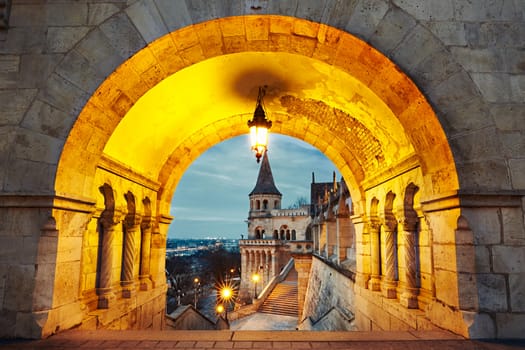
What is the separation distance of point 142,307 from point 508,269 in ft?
19.2

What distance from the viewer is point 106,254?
17.3 feet

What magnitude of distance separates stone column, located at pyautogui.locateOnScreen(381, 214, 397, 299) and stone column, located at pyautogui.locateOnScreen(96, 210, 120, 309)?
4592 millimetres

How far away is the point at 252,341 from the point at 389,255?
347cm

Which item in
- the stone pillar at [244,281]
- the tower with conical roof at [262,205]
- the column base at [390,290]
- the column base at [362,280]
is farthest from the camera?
the tower with conical roof at [262,205]

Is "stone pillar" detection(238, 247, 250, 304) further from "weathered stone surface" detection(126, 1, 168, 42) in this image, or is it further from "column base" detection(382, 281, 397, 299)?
"weathered stone surface" detection(126, 1, 168, 42)

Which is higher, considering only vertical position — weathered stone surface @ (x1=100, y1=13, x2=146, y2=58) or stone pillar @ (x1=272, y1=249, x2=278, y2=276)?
weathered stone surface @ (x1=100, y1=13, x2=146, y2=58)

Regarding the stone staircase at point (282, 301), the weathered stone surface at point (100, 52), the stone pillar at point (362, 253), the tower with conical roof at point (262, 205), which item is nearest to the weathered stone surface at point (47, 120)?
the weathered stone surface at point (100, 52)

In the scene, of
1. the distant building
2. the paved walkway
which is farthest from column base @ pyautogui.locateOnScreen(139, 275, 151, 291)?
the distant building

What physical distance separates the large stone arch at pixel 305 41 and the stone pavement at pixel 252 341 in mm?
213

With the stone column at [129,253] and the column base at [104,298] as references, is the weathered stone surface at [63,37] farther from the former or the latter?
the column base at [104,298]

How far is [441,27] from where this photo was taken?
3.62 metres

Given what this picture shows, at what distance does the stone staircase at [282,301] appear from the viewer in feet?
64.9

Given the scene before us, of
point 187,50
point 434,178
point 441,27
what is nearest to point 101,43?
point 187,50

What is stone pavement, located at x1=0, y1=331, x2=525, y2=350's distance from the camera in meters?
3.10
